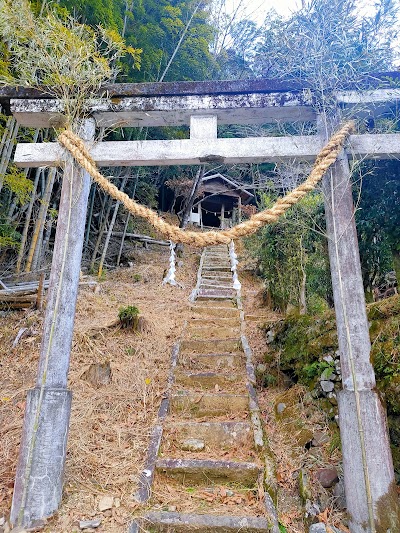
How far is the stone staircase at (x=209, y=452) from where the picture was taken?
2605mm

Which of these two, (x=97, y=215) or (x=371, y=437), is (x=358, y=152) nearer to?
(x=371, y=437)

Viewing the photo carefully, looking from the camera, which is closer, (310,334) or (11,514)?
(11,514)

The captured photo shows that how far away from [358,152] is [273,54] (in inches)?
51.6

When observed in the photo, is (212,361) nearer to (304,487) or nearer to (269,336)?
(269,336)

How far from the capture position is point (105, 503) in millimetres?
2725

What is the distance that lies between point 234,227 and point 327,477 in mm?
2154

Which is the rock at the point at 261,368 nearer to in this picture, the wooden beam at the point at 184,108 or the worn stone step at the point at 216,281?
the wooden beam at the point at 184,108

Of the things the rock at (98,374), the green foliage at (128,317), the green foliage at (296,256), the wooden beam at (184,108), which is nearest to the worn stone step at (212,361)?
the rock at (98,374)

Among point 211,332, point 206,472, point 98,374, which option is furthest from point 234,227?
point 211,332

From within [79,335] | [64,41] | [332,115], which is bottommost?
[79,335]

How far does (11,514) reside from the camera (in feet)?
8.31

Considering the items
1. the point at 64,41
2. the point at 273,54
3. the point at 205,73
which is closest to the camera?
the point at 64,41

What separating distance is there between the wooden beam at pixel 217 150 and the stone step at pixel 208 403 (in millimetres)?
2489

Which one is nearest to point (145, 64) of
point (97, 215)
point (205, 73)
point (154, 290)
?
point (205, 73)
